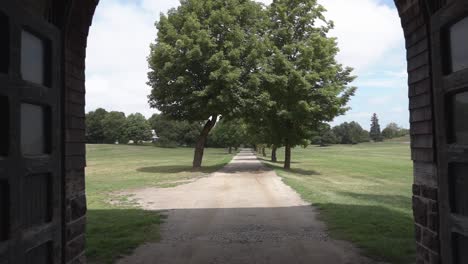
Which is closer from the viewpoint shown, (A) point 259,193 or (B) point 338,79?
(A) point 259,193

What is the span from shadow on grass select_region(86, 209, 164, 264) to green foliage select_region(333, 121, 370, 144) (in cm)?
14224

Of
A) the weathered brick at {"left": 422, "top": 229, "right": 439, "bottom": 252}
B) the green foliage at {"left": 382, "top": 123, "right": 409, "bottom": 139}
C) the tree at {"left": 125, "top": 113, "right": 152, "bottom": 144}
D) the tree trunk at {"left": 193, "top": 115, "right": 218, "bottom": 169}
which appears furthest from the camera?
the green foliage at {"left": 382, "top": 123, "right": 409, "bottom": 139}

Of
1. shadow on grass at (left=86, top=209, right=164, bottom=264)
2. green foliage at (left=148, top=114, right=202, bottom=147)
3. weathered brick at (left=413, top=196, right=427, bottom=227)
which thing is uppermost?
green foliage at (left=148, top=114, right=202, bottom=147)

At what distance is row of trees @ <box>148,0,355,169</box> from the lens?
949 inches

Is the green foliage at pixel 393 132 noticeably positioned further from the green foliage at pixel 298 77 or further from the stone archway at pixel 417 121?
the stone archway at pixel 417 121

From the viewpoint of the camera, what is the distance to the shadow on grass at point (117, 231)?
6891 millimetres

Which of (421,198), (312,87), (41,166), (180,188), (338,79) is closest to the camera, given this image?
(41,166)

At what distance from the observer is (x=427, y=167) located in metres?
4.91

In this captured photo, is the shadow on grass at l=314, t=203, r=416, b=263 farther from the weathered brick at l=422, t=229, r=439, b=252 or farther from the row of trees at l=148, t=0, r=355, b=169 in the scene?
the row of trees at l=148, t=0, r=355, b=169

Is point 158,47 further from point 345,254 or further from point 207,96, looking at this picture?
point 345,254

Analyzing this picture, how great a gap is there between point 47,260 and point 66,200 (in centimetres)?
75

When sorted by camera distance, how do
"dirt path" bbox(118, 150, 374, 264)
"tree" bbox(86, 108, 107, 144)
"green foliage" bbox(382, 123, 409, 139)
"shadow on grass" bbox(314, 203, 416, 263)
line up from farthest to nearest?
"green foliage" bbox(382, 123, 409, 139) → "tree" bbox(86, 108, 107, 144) → "shadow on grass" bbox(314, 203, 416, 263) → "dirt path" bbox(118, 150, 374, 264)

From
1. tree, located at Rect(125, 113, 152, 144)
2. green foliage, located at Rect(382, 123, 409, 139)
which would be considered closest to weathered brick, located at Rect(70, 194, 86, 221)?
tree, located at Rect(125, 113, 152, 144)

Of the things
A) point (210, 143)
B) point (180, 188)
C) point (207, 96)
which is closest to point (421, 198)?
point (180, 188)
